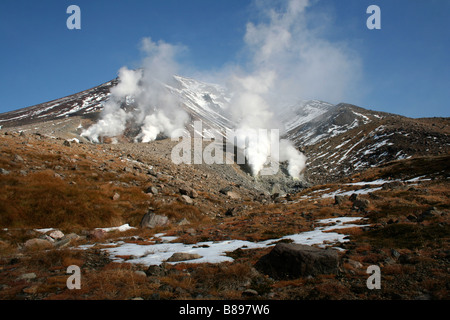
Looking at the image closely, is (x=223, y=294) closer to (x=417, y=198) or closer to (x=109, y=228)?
(x=109, y=228)

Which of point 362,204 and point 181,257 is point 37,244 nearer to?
point 181,257

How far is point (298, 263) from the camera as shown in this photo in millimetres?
8531

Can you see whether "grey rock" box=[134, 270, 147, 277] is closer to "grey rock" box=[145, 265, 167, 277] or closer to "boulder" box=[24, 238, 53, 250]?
"grey rock" box=[145, 265, 167, 277]

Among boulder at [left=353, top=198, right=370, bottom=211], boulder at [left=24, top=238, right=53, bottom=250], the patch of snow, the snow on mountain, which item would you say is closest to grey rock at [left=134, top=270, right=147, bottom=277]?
boulder at [left=24, top=238, right=53, bottom=250]

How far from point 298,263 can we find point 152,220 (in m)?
15.1

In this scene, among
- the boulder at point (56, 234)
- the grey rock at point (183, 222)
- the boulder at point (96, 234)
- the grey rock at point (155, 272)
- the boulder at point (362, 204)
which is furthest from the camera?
the grey rock at point (183, 222)

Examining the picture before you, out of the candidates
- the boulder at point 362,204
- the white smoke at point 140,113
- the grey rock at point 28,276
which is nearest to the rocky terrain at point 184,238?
the grey rock at point 28,276

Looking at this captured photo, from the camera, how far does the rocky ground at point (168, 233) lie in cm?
736

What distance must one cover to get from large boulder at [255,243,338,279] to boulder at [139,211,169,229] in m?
13.4

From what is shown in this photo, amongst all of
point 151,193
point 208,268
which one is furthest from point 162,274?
point 151,193

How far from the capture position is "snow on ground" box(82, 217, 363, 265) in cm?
1132

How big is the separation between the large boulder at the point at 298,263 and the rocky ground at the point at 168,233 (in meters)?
0.05

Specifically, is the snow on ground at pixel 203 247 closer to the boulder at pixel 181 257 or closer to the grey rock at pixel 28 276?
the boulder at pixel 181 257
